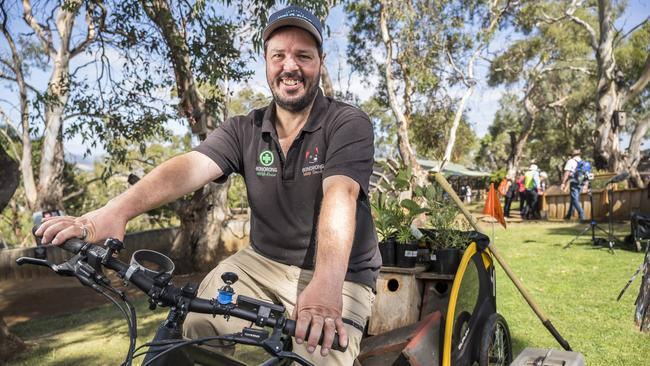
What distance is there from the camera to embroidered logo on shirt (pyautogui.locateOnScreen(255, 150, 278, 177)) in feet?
7.55

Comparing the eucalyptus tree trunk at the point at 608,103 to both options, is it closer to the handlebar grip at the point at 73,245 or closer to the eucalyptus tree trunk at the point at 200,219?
the eucalyptus tree trunk at the point at 200,219

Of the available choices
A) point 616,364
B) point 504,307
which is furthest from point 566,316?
point 616,364

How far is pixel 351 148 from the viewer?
6.84ft

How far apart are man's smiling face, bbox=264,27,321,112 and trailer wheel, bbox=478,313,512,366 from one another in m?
1.90

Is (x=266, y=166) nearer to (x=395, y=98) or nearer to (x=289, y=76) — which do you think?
(x=289, y=76)

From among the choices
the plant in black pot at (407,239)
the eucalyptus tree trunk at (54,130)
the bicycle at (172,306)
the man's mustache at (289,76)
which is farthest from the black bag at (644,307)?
the eucalyptus tree trunk at (54,130)

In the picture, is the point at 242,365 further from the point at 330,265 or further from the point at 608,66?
the point at 608,66

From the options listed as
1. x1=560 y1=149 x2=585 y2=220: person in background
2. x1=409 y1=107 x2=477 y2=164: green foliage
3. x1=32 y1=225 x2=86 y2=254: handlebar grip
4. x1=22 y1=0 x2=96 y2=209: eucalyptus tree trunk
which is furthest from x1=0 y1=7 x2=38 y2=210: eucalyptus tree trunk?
x1=32 y1=225 x2=86 y2=254: handlebar grip

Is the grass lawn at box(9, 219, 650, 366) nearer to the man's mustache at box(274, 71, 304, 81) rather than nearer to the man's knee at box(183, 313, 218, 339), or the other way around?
the man's knee at box(183, 313, 218, 339)

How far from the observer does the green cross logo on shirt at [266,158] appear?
2.32 metres

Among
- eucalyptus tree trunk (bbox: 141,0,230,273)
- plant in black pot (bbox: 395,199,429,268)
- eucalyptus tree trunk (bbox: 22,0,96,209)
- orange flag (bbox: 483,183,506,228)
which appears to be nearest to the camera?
plant in black pot (bbox: 395,199,429,268)

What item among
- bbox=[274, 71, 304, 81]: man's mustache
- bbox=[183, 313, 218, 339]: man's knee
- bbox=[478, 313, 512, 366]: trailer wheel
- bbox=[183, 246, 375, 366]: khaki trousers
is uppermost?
bbox=[274, 71, 304, 81]: man's mustache

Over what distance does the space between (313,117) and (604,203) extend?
608 inches

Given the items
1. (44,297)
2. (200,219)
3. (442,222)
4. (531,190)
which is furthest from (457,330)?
(531,190)
